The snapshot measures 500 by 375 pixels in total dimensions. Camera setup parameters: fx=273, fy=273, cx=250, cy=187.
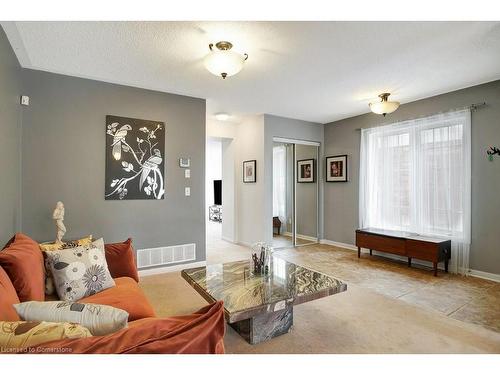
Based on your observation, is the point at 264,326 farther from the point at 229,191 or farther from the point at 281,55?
the point at 229,191

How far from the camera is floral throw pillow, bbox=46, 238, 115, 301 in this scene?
5.90ft

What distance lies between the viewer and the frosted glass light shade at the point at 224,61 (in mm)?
2354

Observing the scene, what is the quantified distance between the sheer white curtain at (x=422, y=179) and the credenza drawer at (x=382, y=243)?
1.47ft

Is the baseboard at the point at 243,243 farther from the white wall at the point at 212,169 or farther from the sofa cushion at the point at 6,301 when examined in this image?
the white wall at the point at 212,169

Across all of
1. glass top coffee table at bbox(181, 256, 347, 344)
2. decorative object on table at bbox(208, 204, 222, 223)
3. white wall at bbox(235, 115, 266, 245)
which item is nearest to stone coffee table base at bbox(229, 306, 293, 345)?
glass top coffee table at bbox(181, 256, 347, 344)

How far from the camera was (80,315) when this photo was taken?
0.98m

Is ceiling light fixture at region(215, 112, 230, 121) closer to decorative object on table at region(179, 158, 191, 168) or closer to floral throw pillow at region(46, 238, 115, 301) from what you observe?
decorative object on table at region(179, 158, 191, 168)

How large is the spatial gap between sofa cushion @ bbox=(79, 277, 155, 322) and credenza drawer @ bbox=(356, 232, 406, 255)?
3537 mm

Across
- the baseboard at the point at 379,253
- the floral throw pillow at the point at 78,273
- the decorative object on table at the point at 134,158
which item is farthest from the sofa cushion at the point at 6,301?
the baseboard at the point at 379,253

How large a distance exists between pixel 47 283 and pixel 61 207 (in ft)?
4.10

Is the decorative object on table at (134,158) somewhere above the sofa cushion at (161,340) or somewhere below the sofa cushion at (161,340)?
A: above

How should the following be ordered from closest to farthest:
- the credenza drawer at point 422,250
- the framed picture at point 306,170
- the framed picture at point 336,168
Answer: the credenza drawer at point 422,250, the framed picture at point 336,168, the framed picture at point 306,170

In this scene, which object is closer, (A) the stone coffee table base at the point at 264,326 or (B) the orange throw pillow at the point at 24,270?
(B) the orange throw pillow at the point at 24,270
